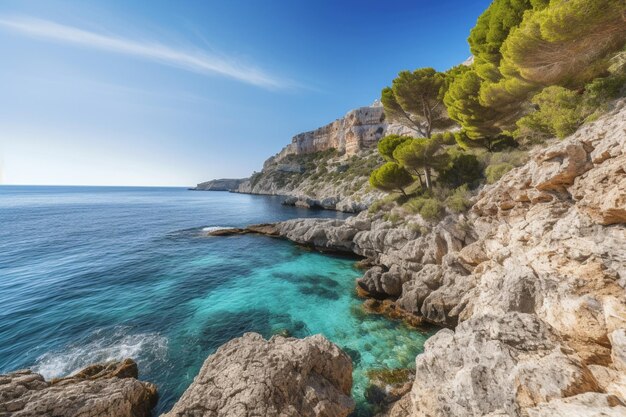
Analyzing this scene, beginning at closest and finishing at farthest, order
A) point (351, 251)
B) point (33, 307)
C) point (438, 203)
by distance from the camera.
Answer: point (33, 307), point (438, 203), point (351, 251)

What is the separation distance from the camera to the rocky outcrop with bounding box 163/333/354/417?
5082 millimetres

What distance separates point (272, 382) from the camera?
541cm

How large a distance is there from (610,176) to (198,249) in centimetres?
2580

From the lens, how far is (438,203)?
16062 mm

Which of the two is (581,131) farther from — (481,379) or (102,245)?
(102,245)

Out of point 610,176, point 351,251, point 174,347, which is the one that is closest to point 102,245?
point 174,347

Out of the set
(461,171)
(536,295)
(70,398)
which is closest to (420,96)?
(461,171)

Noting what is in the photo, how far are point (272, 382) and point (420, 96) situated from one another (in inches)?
989

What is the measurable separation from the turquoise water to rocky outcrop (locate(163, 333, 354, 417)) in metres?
1.63

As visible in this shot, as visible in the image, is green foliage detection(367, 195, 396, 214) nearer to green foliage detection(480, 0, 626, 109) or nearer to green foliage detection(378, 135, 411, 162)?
green foliage detection(378, 135, 411, 162)

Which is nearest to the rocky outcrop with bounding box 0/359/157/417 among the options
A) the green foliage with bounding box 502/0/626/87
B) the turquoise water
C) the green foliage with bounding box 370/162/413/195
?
the turquoise water

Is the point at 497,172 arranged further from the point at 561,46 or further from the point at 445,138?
the point at 445,138

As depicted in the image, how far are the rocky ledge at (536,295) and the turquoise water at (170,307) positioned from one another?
2807mm

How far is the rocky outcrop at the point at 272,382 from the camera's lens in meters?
5.08
